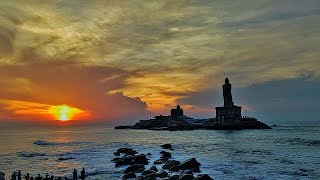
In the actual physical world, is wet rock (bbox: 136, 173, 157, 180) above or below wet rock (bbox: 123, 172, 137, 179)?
above

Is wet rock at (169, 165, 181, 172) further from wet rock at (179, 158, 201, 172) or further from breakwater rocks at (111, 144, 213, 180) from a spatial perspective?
wet rock at (179, 158, 201, 172)

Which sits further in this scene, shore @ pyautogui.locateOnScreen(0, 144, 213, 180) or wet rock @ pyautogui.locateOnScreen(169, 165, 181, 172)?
wet rock @ pyautogui.locateOnScreen(169, 165, 181, 172)

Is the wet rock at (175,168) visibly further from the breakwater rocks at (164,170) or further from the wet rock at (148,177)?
the wet rock at (148,177)

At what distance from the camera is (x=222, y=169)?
54750 millimetres

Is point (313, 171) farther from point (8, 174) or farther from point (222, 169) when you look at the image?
point (8, 174)

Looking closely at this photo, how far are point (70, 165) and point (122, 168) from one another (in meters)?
13.1

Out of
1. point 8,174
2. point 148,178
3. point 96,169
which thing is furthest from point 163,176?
point 8,174

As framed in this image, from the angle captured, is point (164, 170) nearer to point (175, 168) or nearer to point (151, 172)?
point (175, 168)

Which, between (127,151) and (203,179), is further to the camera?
(127,151)

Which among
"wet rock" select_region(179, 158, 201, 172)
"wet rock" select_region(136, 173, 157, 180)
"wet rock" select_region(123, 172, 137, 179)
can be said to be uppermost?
"wet rock" select_region(179, 158, 201, 172)

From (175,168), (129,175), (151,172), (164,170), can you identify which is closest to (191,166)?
(175,168)

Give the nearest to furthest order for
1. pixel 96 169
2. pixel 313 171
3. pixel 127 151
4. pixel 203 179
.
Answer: pixel 203 179
pixel 313 171
pixel 96 169
pixel 127 151

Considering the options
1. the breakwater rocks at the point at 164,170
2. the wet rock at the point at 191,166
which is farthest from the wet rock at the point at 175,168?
the wet rock at the point at 191,166

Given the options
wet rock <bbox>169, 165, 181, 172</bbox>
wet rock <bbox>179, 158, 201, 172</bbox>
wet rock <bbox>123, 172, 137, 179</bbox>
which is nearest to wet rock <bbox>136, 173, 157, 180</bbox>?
wet rock <bbox>123, 172, 137, 179</bbox>
